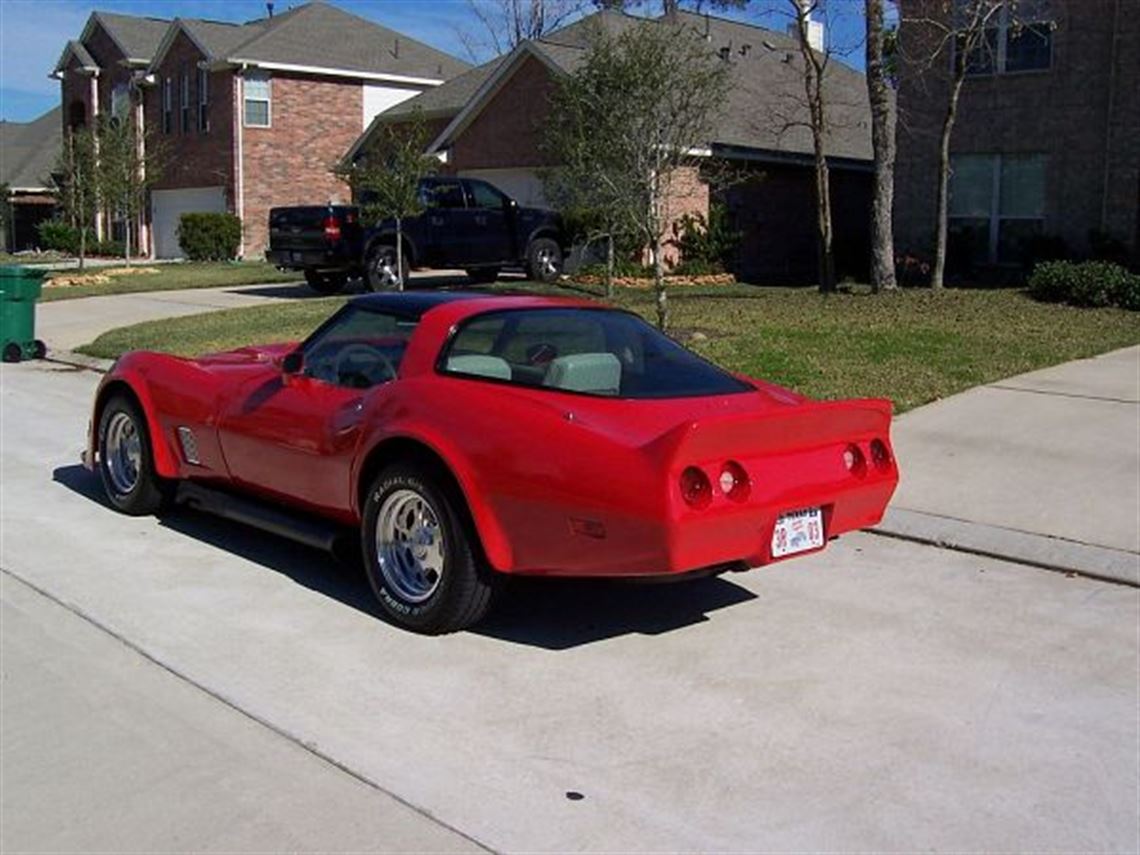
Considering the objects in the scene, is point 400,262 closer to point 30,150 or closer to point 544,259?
point 544,259

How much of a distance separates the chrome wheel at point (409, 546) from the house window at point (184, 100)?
3454 cm

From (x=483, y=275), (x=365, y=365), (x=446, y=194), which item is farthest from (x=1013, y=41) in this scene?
(x=365, y=365)

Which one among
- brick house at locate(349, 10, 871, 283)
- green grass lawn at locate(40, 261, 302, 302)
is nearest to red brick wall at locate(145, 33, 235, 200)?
green grass lawn at locate(40, 261, 302, 302)

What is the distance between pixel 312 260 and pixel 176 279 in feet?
27.7

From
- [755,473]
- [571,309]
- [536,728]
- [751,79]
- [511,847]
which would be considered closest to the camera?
[511,847]

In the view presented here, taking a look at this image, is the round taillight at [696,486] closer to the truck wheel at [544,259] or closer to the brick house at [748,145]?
the truck wheel at [544,259]

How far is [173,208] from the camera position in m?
38.8

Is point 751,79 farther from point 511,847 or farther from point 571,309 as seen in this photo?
point 511,847

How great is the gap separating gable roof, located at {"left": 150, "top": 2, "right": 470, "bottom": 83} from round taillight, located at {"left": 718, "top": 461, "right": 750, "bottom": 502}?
32307 millimetres

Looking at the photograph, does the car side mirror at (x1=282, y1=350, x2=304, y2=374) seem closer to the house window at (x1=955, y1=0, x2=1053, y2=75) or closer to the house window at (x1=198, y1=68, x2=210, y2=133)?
the house window at (x1=955, y1=0, x2=1053, y2=75)

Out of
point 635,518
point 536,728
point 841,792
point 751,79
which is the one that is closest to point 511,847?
point 536,728

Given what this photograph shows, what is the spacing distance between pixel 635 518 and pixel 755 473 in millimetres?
563

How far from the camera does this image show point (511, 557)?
5.01 meters

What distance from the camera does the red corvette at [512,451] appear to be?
4742 mm
